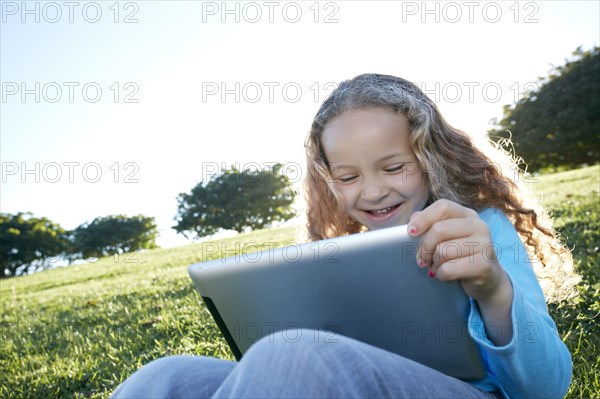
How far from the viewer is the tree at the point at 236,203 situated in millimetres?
37719

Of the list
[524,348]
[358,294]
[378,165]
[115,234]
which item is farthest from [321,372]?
[115,234]

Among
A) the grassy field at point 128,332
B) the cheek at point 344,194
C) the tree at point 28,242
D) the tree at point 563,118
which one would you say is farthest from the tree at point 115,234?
the cheek at point 344,194

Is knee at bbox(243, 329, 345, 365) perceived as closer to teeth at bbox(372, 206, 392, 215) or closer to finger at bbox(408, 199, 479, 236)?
finger at bbox(408, 199, 479, 236)

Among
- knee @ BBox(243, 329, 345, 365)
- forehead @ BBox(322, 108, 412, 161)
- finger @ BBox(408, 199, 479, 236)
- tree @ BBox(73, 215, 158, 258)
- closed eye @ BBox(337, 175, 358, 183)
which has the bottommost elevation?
tree @ BBox(73, 215, 158, 258)

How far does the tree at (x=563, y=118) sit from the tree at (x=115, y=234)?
1027 inches

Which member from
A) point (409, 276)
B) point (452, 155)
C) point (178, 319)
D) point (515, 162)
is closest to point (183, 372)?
point (409, 276)

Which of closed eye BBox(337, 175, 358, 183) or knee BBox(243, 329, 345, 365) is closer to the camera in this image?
knee BBox(243, 329, 345, 365)

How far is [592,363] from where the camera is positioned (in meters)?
2.53

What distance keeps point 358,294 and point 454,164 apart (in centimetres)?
105

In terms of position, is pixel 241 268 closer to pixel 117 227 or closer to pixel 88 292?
pixel 88 292

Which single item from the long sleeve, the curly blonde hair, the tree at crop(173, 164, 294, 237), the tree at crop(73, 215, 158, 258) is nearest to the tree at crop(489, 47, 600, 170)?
the tree at crop(173, 164, 294, 237)

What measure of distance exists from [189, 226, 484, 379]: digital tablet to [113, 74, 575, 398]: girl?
0.05 metres

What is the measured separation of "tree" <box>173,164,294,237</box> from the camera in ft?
124

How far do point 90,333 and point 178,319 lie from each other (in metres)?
1.02
